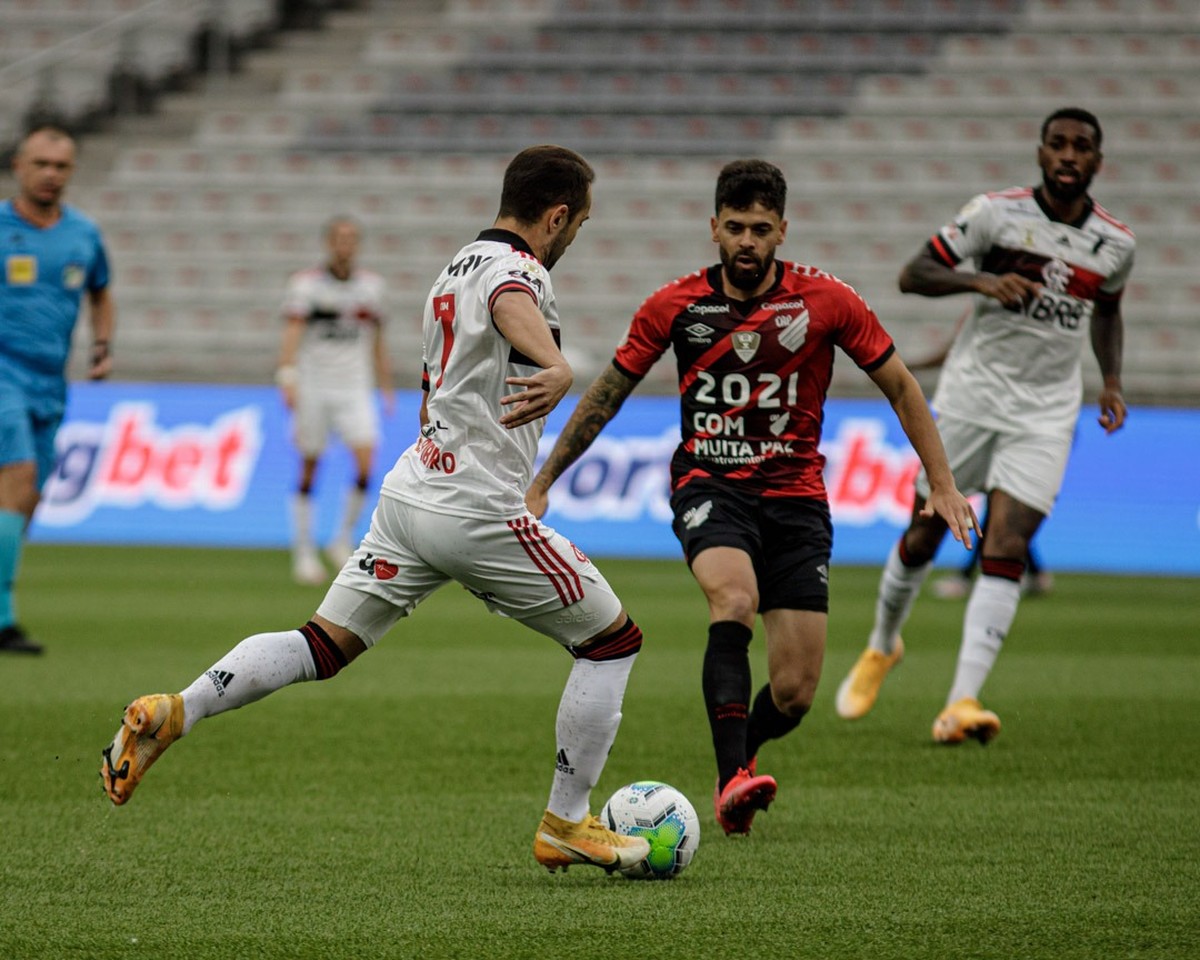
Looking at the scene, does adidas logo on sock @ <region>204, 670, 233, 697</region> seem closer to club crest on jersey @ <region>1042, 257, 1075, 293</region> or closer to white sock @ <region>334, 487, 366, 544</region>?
club crest on jersey @ <region>1042, 257, 1075, 293</region>

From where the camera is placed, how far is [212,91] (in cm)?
2453

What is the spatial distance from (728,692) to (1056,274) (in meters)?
2.95

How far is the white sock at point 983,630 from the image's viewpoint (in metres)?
7.07

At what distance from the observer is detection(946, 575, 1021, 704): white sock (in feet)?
23.2

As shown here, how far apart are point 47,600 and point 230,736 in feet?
18.1

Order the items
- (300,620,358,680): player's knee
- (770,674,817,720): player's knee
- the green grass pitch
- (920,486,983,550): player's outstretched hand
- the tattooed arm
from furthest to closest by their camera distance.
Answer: (770,674,817,720): player's knee < the tattooed arm < (920,486,983,550): player's outstretched hand < (300,620,358,680): player's knee < the green grass pitch

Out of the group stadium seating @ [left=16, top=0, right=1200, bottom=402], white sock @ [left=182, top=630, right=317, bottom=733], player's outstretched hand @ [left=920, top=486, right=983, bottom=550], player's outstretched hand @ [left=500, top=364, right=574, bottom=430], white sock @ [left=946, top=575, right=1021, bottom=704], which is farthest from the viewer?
stadium seating @ [left=16, top=0, right=1200, bottom=402]

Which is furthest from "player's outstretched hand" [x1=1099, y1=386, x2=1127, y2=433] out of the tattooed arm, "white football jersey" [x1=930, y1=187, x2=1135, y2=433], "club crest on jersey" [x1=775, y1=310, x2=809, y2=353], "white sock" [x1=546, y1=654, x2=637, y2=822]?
"white sock" [x1=546, y1=654, x2=637, y2=822]

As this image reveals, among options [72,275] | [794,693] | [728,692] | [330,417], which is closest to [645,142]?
[330,417]

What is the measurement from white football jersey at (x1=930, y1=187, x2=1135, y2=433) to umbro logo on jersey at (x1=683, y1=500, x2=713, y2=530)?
2.09m

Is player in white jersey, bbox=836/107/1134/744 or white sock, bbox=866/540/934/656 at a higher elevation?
player in white jersey, bbox=836/107/1134/744

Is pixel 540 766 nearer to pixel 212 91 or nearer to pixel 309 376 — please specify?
pixel 309 376

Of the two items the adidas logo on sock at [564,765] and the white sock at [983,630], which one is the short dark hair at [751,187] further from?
the white sock at [983,630]

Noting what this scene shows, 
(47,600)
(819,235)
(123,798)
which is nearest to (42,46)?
(819,235)
